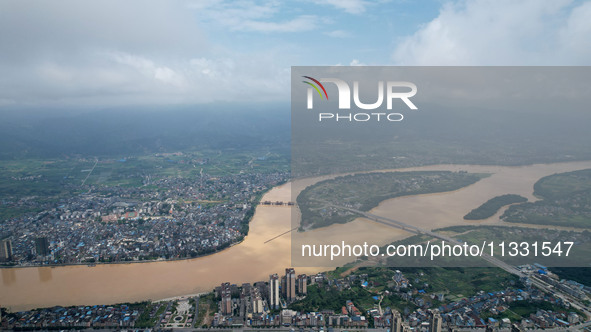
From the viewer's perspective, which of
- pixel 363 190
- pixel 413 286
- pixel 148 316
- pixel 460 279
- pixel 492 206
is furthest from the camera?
pixel 363 190

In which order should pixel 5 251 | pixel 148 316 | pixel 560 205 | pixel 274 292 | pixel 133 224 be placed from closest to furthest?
pixel 148 316, pixel 274 292, pixel 5 251, pixel 560 205, pixel 133 224

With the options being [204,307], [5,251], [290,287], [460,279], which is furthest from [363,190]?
[5,251]

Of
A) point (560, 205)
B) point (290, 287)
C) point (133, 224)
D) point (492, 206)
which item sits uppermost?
point (560, 205)

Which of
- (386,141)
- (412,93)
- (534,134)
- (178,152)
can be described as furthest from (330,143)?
(178,152)

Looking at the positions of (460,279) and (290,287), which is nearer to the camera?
(290,287)

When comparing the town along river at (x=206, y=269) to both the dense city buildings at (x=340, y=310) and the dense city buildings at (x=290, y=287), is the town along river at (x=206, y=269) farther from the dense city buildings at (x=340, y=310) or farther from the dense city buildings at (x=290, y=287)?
the dense city buildings at (x=290, y=287)

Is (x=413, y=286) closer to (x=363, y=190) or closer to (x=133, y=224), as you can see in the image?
(x=363, y=190)

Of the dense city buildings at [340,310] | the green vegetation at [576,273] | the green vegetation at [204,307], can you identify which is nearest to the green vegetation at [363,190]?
the dense city buildings at [340,310]
